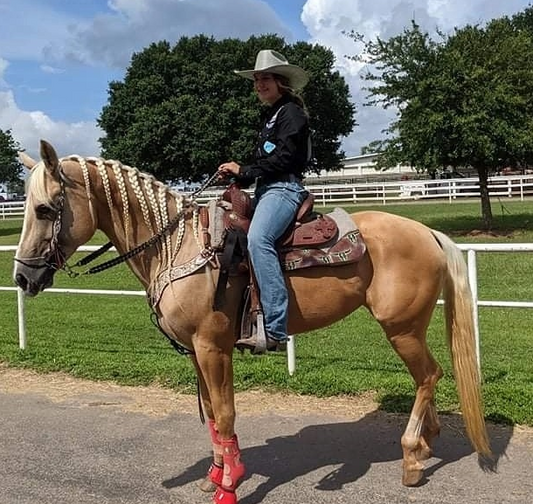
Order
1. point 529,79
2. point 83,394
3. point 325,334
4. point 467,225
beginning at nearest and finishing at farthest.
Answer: point 83,394 → point 325,334 → point 529,79 → point 467,225

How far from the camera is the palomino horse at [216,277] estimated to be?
3.89 meters

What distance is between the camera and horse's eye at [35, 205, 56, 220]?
12.5 feet

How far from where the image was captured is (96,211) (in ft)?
13.4

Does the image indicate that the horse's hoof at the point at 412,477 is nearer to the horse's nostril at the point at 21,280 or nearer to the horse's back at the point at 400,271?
the horse's back at the point at 400,271

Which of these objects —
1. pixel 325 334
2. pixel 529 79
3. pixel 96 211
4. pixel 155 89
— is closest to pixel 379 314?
pixel 96 211

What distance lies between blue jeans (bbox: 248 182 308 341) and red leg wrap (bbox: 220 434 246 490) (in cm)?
72

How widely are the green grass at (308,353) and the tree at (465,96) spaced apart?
306 inches

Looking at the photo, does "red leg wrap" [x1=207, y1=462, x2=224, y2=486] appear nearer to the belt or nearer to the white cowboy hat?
the belt

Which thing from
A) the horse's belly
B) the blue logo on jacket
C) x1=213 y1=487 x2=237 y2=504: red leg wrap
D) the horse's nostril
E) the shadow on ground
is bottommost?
the shadow on ground

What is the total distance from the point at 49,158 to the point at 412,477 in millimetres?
2957

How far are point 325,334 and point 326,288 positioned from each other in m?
5.12

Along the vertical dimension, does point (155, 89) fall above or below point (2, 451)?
above

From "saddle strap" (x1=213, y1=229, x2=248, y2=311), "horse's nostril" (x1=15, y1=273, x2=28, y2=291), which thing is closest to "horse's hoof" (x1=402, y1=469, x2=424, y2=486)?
"saddle strap" (x1=213, y1=229, x2=248, y2=311)

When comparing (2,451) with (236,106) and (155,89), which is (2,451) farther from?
(155,89)
